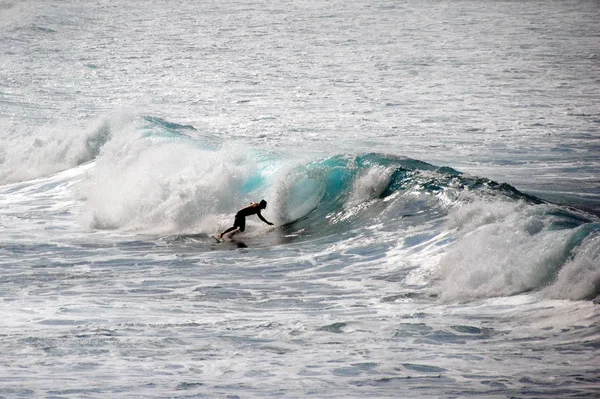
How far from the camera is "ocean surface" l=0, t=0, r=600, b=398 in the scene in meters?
8.81

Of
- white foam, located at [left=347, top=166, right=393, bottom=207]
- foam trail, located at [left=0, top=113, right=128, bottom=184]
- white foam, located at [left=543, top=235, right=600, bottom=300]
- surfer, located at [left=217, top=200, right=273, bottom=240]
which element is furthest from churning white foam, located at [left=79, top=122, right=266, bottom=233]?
white foam, located at [left=543, top=235, right=600, bottom=300]

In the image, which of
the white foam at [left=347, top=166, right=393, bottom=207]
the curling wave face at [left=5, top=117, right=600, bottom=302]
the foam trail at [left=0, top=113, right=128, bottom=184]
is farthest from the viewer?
the foam trail at [left=0, top=113, right=128, bottom=184]

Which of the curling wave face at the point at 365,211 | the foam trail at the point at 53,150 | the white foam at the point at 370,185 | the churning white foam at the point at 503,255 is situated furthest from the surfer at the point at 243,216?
the foam trail at the point at 53,150

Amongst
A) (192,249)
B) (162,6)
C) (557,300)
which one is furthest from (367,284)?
(162,6)

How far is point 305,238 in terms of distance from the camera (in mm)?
15289

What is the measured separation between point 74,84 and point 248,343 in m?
29.5

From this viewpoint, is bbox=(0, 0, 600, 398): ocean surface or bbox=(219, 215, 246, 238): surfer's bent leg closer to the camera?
bbox=(0, 0, 600, 398): ocean surface

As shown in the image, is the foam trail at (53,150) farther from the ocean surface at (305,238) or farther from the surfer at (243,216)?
the surfer at (243,216)

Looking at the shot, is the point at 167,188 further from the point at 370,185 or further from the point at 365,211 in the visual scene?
the point at 365,211

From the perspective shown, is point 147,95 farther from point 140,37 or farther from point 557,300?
point 557,300

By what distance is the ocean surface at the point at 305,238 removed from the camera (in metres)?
8.81

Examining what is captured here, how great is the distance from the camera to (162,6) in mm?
69812

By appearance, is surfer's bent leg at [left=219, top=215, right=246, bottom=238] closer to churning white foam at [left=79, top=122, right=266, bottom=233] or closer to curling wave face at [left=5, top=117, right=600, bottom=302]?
curling wave face at [left=5, top=117, right=600, bottom=302]

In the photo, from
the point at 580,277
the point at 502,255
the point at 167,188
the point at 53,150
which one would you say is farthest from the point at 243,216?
the point at 53,150
